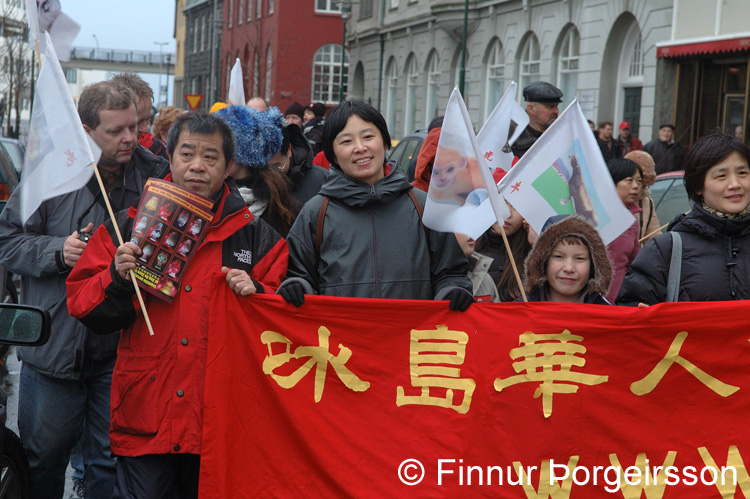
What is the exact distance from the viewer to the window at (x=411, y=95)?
3700 centimetres

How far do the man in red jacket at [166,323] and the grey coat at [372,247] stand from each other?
0.84 ft

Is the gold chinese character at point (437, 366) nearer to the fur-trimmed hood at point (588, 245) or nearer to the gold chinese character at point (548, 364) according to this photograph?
the gold chinese character at point (548, 364)

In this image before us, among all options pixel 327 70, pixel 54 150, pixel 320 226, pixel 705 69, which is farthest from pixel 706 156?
pixel 327 70

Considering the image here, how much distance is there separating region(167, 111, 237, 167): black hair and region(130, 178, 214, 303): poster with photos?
30 cm

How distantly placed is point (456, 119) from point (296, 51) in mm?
49686

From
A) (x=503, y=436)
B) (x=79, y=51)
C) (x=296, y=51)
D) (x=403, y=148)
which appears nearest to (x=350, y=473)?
(x=503, y=436)

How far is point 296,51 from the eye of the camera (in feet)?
174

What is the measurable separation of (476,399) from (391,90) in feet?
119

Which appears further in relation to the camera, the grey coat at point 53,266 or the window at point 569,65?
the window at point 569,65

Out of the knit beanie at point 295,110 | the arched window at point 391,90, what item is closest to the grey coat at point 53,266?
the knit beanie at point 295,110

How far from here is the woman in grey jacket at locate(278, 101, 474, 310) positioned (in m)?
4.14

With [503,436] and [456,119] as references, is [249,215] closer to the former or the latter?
[456,119]

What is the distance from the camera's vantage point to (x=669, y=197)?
9797 mm

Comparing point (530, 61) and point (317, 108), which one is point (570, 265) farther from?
point (530, 61)
